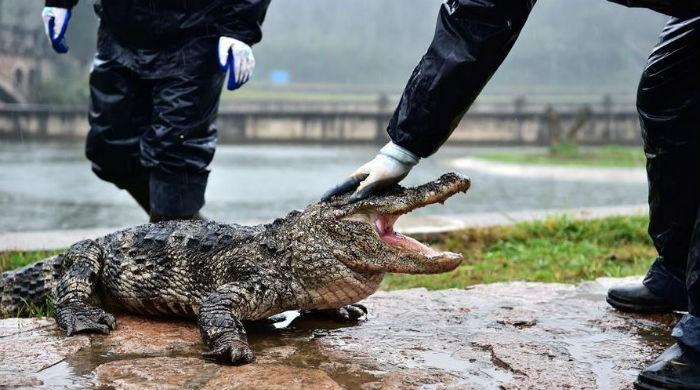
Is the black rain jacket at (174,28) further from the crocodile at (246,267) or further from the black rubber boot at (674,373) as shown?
the black rubber boot at (674,373)

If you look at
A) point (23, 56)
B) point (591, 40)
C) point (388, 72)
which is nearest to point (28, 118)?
point (23, 56)

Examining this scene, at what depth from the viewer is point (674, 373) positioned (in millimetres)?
2660

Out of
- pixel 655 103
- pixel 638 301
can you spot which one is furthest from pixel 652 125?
pixel 638 301

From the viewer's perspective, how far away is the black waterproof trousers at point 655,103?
2922mm

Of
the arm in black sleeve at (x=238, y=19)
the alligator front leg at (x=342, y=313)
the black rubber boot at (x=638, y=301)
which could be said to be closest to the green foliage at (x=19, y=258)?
the arm in black sleeve at (x=238, y=19)

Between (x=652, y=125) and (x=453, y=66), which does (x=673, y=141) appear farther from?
(x=453, y=66)

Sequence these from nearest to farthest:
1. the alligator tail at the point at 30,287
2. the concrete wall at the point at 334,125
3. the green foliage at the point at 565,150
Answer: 1. the alligator tail at the point at 30,287
2. the green foliage at the point at 565,150
3. the concrete wall at the point at 334,125

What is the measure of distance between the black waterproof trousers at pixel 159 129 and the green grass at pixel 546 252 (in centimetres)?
138

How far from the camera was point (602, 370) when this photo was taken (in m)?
2.91

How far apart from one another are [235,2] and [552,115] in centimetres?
2991

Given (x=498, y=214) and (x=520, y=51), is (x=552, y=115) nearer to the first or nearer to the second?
(x=498, y=214)

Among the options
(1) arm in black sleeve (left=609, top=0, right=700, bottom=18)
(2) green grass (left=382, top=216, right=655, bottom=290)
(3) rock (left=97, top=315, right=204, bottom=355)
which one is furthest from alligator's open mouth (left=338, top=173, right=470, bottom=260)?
(2) green grass (left=382, top=216, right=655, bottom=290)

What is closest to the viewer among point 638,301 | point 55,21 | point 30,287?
point 638,301

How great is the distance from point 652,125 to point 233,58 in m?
2.11
